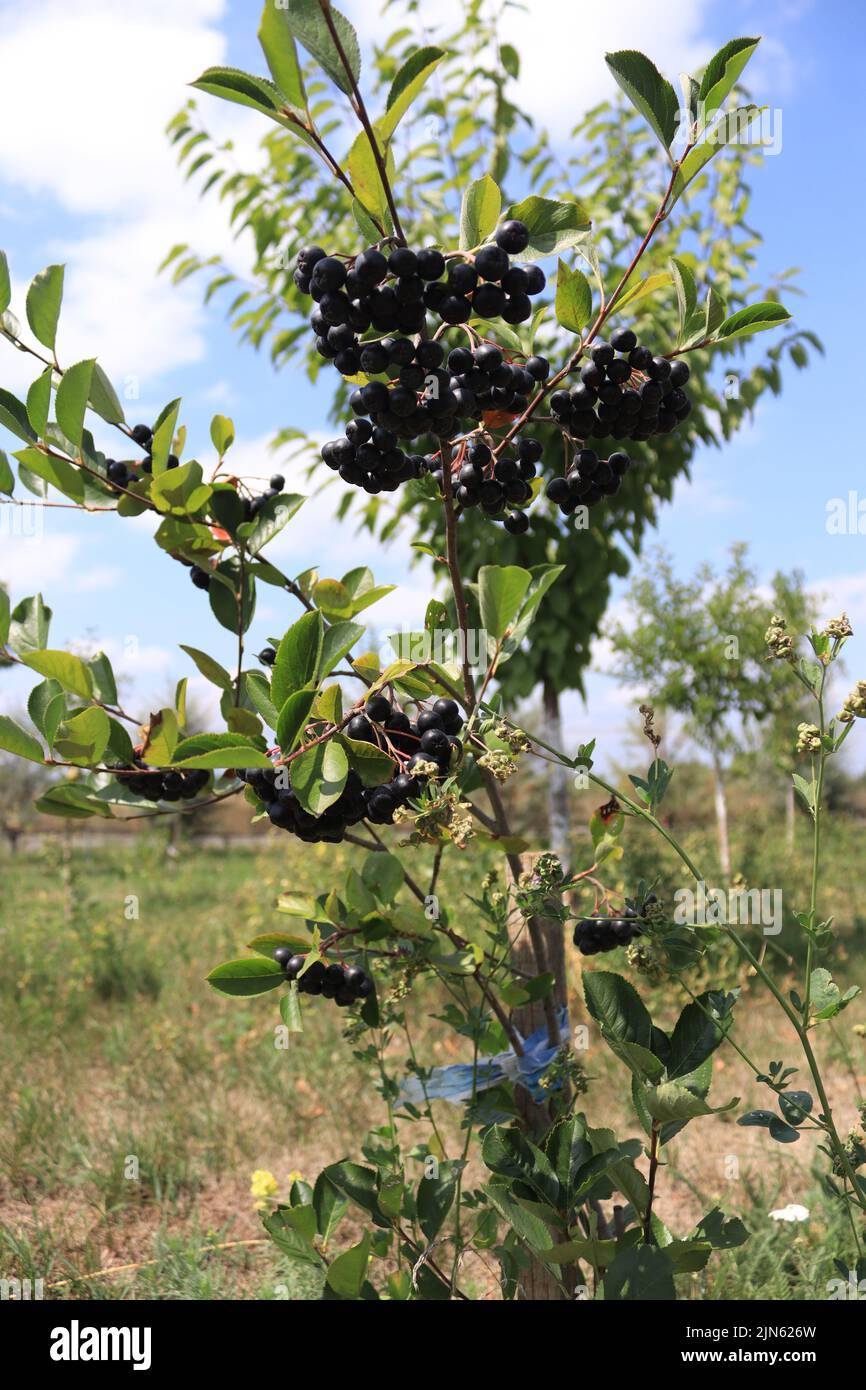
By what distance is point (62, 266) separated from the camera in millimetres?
1273

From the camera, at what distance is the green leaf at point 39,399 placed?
1.28 meters

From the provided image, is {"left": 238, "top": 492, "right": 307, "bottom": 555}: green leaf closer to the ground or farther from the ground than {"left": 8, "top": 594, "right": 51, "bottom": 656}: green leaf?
farther from the ground

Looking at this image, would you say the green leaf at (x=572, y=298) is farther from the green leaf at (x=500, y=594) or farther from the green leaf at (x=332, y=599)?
the green leaf at (x=332, y=599)

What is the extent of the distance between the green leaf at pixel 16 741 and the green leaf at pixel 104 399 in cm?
49

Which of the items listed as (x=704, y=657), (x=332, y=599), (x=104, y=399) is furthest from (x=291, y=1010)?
(x=704, y=657)

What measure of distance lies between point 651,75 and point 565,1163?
1.32m

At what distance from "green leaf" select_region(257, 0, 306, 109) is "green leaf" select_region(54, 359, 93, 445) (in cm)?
42

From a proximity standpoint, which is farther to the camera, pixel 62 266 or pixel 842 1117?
pixel 842 1117

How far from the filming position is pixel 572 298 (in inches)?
48.1

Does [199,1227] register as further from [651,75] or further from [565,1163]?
[651,75]

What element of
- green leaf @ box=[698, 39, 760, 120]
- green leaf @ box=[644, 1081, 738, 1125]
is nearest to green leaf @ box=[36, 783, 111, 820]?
green leaf @ box=[644, 1081, 738, 1125]

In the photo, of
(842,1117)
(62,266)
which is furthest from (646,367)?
(842,1117)

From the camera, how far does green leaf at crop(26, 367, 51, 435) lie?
4.20ft

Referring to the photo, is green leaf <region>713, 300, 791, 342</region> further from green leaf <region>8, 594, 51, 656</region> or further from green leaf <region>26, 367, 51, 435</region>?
green leaf <region>8, 594, 51, 656</region>
